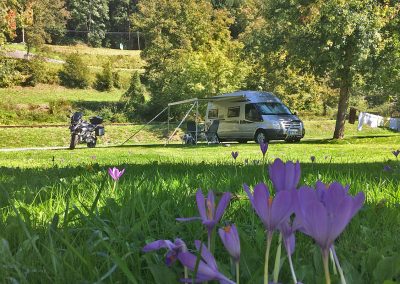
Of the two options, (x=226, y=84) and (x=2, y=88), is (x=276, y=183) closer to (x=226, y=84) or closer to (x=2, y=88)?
(x=226, y=84)

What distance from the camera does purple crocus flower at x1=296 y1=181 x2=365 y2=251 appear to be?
0.47 meters

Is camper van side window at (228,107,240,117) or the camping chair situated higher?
camper van side window at (228,107,240,117)

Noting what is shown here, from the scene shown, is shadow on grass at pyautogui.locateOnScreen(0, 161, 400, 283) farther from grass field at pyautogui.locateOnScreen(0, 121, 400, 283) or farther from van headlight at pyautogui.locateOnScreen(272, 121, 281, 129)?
van headlight at pyautogui.locateOnScreen(272, 121, 281, 129)

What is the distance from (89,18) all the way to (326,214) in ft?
261

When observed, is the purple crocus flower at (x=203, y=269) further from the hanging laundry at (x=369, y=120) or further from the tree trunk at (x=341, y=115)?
the hanging laundry at (x=369, y=120)

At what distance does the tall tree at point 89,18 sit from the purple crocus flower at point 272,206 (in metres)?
76.0

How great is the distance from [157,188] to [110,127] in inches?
955

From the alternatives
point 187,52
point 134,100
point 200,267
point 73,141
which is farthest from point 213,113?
point 200,267

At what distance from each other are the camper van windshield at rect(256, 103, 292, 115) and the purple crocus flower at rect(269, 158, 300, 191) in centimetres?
1961

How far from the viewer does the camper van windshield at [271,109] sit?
66.3 ft

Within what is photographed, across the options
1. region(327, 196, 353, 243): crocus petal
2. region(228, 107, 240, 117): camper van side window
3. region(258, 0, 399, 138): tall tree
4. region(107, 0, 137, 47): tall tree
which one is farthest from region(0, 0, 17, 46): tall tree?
region(107, 0, 137, 47): tall tree

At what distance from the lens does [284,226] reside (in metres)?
0.60

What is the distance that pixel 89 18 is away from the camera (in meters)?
75.4

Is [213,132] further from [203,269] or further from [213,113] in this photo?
[203,269]
